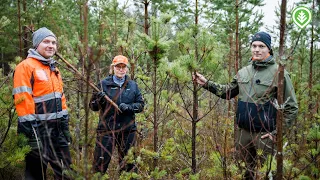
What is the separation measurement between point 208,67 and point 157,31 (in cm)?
86

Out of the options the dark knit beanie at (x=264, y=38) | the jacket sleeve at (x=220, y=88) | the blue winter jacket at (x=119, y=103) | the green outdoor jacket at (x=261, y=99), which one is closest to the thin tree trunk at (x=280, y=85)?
the green outdoor jacket at (x=261, y=99)

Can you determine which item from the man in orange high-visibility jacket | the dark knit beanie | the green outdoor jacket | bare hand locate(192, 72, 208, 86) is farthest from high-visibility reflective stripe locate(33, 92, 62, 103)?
the dark knit beanie

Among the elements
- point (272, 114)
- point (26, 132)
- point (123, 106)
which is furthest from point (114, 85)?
point (272, 114)

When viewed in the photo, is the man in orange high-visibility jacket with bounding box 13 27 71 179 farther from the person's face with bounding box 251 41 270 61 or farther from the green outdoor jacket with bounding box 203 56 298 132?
the person's face with bounding box 251 41 270 61

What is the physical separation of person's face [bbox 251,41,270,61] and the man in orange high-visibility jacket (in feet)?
7.56

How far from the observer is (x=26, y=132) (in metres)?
3.11

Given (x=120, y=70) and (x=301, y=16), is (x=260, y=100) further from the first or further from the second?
(x=120, y=70)

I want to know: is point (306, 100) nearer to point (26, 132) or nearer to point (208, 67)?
point (208, 67)

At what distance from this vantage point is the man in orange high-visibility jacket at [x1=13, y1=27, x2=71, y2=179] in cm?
305

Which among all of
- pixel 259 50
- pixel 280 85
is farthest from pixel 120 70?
pixel 280 85

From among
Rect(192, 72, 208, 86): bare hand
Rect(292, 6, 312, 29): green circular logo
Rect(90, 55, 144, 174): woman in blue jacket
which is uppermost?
Rect(292, 6, 312, 29): green circular logo

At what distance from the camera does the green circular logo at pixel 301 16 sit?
2158mm

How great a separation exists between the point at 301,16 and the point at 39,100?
2.70m

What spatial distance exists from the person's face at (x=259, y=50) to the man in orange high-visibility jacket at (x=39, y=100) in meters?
2.31
